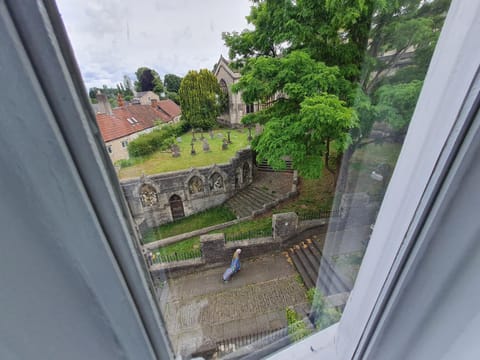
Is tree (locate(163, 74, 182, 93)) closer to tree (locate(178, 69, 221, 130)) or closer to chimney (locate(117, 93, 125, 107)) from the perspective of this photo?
tree (locate(178, 69, 221, 130))

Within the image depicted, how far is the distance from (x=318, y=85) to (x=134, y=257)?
6.42 ft

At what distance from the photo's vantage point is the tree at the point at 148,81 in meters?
0.51

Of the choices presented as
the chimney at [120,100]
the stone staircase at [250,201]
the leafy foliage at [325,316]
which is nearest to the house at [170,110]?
the chimney at [120,100]

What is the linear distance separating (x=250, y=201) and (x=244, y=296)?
6.71 ft

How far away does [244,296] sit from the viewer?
226 cm

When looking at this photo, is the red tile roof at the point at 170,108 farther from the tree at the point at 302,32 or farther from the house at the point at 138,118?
the tree at the point at 302,32

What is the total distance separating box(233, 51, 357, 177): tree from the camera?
1.64 m

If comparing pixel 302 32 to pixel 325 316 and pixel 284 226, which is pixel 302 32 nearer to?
pixel 325 316

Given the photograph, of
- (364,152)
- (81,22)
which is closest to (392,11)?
(364,152)

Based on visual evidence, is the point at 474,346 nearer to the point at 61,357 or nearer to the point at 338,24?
the point at 61,357

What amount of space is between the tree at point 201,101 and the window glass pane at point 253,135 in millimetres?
15

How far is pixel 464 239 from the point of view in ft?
0.94

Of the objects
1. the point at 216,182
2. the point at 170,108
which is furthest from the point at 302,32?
the point at 216,182

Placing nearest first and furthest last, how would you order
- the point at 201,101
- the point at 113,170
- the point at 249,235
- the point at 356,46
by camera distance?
the point at 113,170 < the point at 356,46 < the point at 201,101 < the point at 249,235
